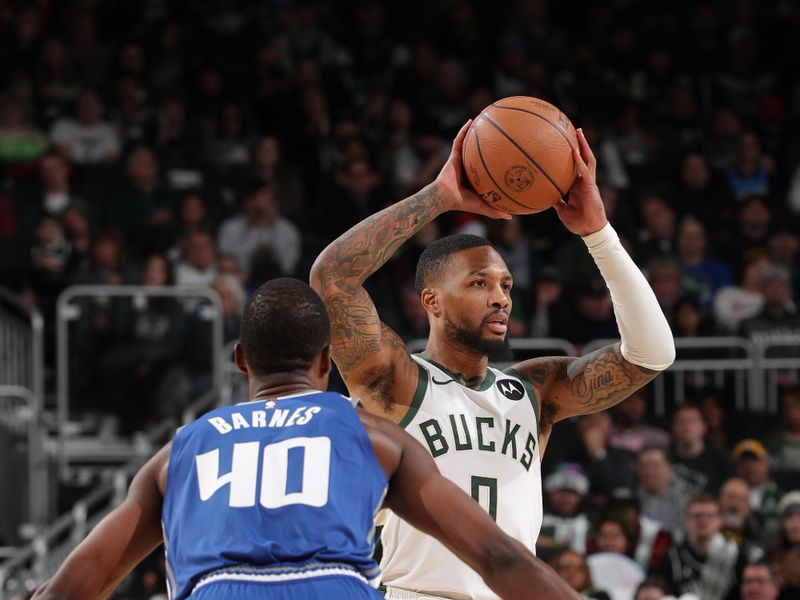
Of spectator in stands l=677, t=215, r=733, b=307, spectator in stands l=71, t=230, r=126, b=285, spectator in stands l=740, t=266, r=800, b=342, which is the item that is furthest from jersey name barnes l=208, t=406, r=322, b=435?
spectator in stands l=677, t=215, r=733, b=307

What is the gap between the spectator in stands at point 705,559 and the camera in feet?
30.5

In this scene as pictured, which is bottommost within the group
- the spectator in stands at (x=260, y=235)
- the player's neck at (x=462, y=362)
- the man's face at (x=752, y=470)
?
the man's face at (x=752, y=470)

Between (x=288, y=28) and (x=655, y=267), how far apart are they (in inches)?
216

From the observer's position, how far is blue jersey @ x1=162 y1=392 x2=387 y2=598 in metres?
3.27

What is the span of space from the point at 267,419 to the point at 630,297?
2063 mm

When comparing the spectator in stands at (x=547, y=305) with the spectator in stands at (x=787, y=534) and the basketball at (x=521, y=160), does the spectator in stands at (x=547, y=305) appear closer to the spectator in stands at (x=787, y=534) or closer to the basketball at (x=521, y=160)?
the spectator in stands at (x=787, y=534)

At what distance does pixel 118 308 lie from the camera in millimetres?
10898

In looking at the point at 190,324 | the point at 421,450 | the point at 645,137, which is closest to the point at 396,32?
the point at 645,137

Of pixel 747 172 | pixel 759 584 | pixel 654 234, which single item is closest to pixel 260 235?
pixel 654 234

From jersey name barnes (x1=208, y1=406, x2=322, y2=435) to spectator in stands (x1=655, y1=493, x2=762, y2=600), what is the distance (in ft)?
21.0

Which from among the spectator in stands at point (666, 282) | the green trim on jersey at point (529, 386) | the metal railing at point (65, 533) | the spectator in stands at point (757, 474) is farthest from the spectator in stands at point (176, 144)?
the green trim on jersey at point (529, 386)

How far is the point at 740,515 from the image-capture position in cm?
975

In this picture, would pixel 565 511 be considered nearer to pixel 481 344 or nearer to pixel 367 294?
pixel 481 344

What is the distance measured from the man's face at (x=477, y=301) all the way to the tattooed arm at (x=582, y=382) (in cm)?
29
